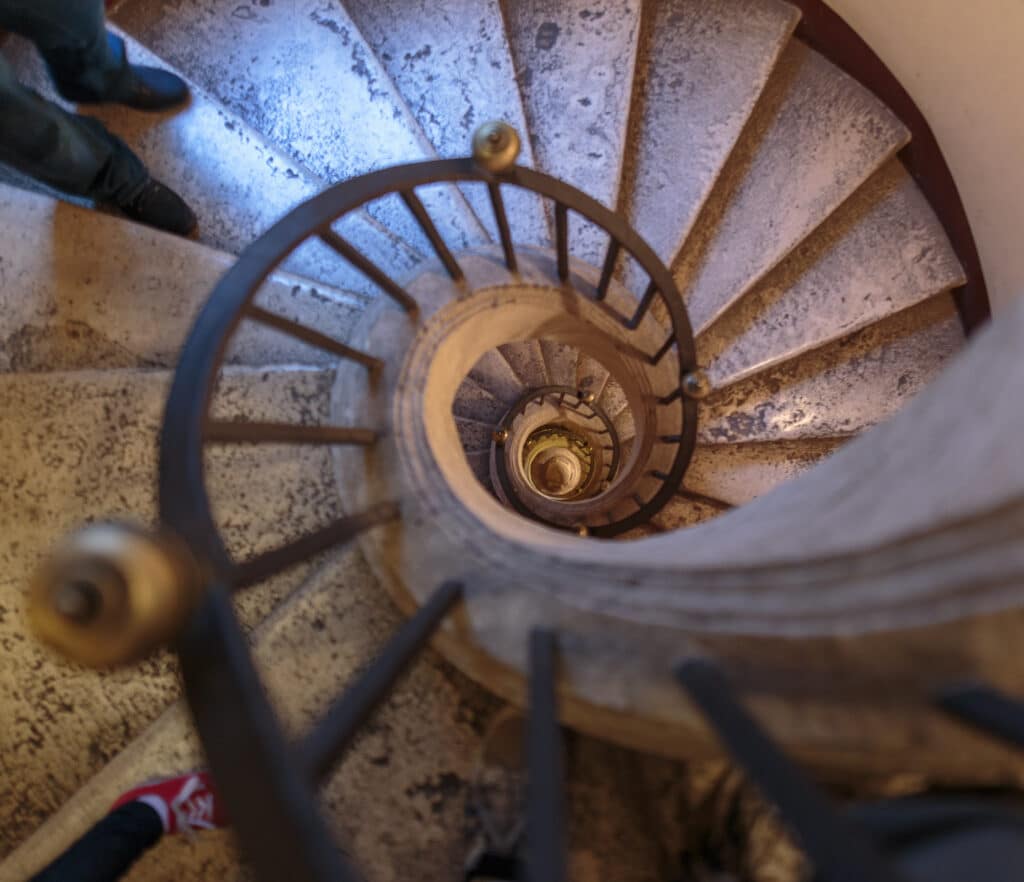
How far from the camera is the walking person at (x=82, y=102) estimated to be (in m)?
2.13

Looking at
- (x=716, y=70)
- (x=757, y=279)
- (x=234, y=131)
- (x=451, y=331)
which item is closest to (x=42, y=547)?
(x=451, y=331)

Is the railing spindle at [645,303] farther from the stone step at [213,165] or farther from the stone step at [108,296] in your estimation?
the stone step at [213,165]

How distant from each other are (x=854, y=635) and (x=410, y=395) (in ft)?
4.91

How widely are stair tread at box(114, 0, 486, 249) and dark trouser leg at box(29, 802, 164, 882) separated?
2253 millimetres

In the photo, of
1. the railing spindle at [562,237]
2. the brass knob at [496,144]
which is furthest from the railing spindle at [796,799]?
the railing spindle at [562,237]

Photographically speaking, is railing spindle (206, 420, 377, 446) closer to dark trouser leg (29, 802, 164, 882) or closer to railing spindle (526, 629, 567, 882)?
railing spindle (526, 629, 567, 882)

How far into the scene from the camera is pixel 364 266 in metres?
2.08

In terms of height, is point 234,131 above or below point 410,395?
above

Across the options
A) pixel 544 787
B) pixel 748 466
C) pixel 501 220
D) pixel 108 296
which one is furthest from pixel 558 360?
pixel 544 787

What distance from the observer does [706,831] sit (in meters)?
1.56

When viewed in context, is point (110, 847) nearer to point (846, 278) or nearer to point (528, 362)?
point (846, 278)

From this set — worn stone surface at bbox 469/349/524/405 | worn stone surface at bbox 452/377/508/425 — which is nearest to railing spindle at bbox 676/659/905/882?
worn stone surface at bbox 469/349/524/405

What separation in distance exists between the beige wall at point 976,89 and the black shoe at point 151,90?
3.07m

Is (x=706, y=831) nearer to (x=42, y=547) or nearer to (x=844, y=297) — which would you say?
(x=42, y=547)
